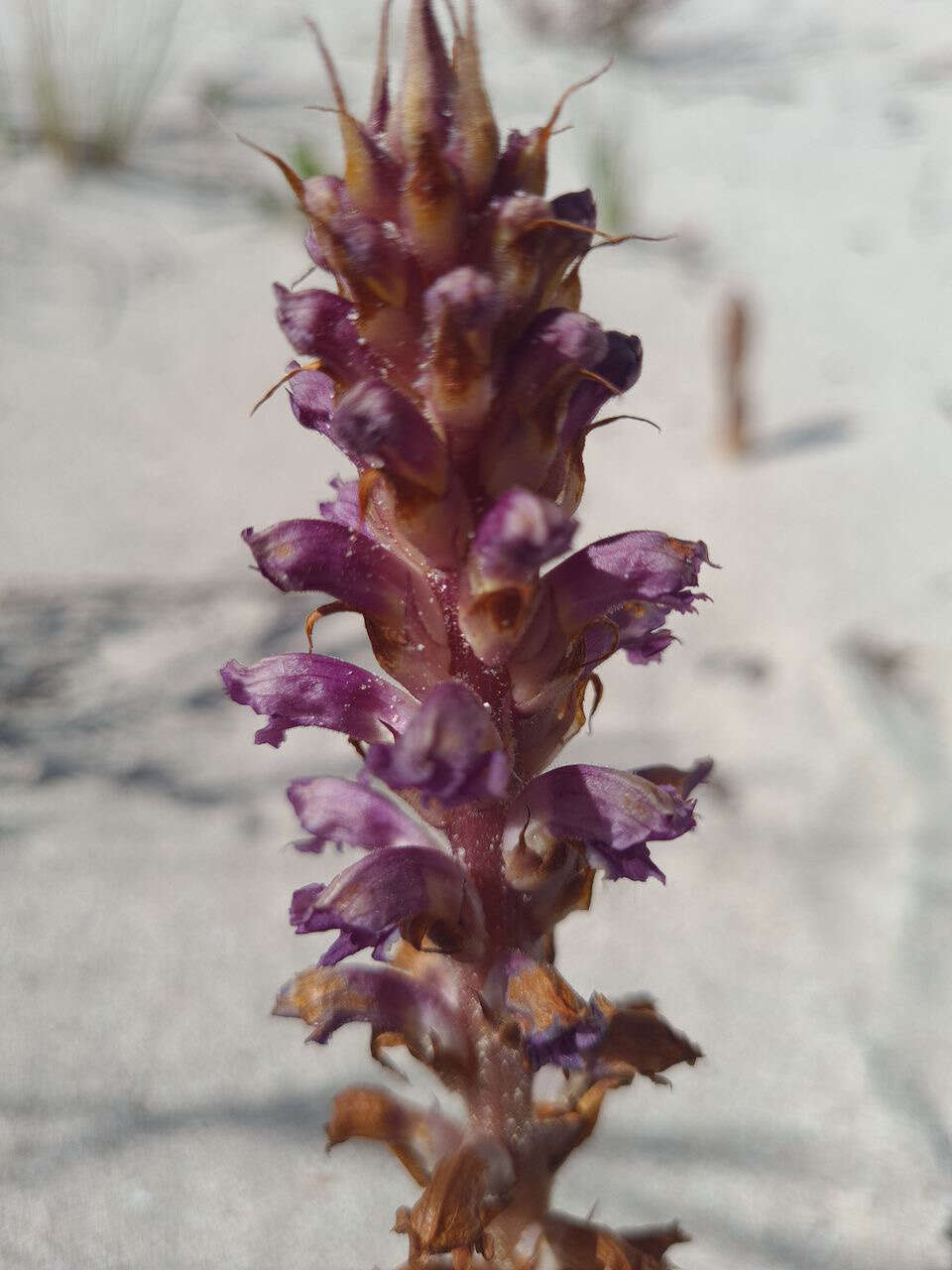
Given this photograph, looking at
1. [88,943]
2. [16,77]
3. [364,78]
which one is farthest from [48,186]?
[88,943]

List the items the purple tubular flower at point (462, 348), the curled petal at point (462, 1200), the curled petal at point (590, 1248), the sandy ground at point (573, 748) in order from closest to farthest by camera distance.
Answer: the purple tubular flower at point (462, 348) → the curled petal at point (462, 1200) → the curled petal at point (590, 1248) → the sandy ground at point (573, 748)

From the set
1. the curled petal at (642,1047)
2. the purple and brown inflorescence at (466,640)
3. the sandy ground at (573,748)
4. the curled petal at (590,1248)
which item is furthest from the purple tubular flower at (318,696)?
the sandy ground at (573,748)

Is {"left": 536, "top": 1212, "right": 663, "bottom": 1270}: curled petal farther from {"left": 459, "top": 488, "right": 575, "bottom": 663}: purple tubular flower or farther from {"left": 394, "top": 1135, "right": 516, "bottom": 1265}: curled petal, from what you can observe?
{"left": 459, "top": 488, "right": 575, "bottom": 663}: purple tubular flower

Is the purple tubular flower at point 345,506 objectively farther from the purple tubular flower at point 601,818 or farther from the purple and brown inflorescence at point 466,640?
the purple tubular flower at point 601,818

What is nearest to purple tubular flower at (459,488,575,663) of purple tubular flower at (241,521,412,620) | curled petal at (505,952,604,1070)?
purple tubular flower at (241,521,412,620)

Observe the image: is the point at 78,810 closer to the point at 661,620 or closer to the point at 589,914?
the point at 589,914

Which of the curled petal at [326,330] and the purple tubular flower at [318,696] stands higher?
the curled petal at [326,330]

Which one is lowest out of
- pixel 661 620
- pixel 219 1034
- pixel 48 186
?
pixel 219 1034
